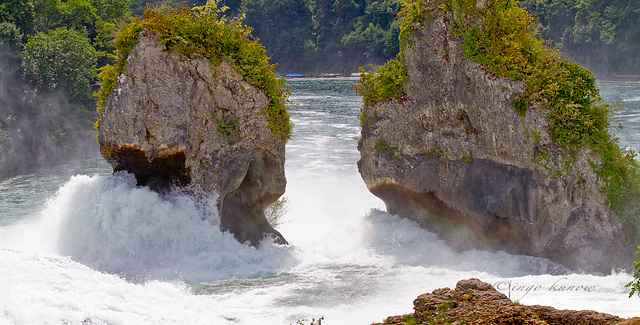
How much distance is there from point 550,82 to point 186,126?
26.1 ft

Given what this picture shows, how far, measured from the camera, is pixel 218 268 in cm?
1369

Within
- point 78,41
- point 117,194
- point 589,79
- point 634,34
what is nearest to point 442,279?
point 589,79

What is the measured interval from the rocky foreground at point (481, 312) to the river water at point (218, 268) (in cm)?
287

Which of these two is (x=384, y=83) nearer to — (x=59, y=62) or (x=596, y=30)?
(x=59, y=62)

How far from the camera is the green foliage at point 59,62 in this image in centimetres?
3438

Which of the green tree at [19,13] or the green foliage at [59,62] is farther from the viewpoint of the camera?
the green tree at [19,13]

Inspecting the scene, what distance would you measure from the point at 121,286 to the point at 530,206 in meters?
8.65

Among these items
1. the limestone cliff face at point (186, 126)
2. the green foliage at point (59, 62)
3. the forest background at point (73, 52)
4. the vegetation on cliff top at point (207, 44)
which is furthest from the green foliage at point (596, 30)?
the limestone cliff face at point (186, 126)

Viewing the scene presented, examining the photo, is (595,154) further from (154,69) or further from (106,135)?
(106,135)

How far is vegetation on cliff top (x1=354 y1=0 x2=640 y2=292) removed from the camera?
532 inches

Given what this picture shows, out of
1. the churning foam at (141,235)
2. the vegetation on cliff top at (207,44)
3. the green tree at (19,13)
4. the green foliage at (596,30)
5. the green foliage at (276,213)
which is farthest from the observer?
the green foliage at (596,30)

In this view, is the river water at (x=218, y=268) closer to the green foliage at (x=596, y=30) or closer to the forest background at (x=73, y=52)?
the forest background at (x=73, y=52)

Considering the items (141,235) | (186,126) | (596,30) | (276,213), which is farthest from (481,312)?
(596,30)

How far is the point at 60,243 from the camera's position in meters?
14.1
